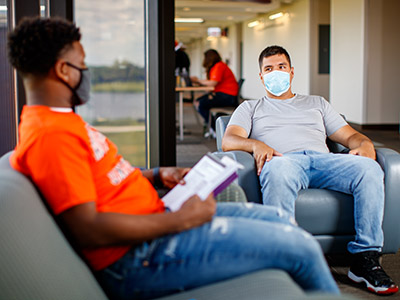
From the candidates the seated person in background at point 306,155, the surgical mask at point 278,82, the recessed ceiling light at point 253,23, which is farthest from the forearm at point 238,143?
the recessed ceiling light at point 253,23

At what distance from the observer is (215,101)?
7.70 metres

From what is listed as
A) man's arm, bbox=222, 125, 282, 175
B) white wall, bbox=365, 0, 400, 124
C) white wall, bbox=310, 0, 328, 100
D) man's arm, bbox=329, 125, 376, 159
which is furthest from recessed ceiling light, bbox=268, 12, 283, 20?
man's arm, bbox=222, 125, 282, 175

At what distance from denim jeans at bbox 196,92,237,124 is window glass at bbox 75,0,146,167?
3.93m

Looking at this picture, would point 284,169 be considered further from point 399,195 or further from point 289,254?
point 289,254

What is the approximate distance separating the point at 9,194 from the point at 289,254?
0.66 m

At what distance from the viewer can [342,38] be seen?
9.42 meters

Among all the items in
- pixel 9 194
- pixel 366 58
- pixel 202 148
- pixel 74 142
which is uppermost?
pixel 366 58

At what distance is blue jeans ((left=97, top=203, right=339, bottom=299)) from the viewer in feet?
4.02

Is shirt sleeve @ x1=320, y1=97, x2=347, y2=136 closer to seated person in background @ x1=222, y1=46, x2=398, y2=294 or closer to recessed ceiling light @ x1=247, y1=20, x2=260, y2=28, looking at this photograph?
seated person in background @ x1=222, y1=46, x2=398, y2=294

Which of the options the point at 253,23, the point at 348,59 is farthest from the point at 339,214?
the point at 253,23

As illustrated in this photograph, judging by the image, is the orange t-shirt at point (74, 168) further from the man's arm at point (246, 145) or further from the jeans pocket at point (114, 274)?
the man's arm at point (246, 145)

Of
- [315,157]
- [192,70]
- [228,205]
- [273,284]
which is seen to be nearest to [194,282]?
[273,284]

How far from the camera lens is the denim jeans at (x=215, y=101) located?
303 inches

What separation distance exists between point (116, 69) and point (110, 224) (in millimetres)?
2550
